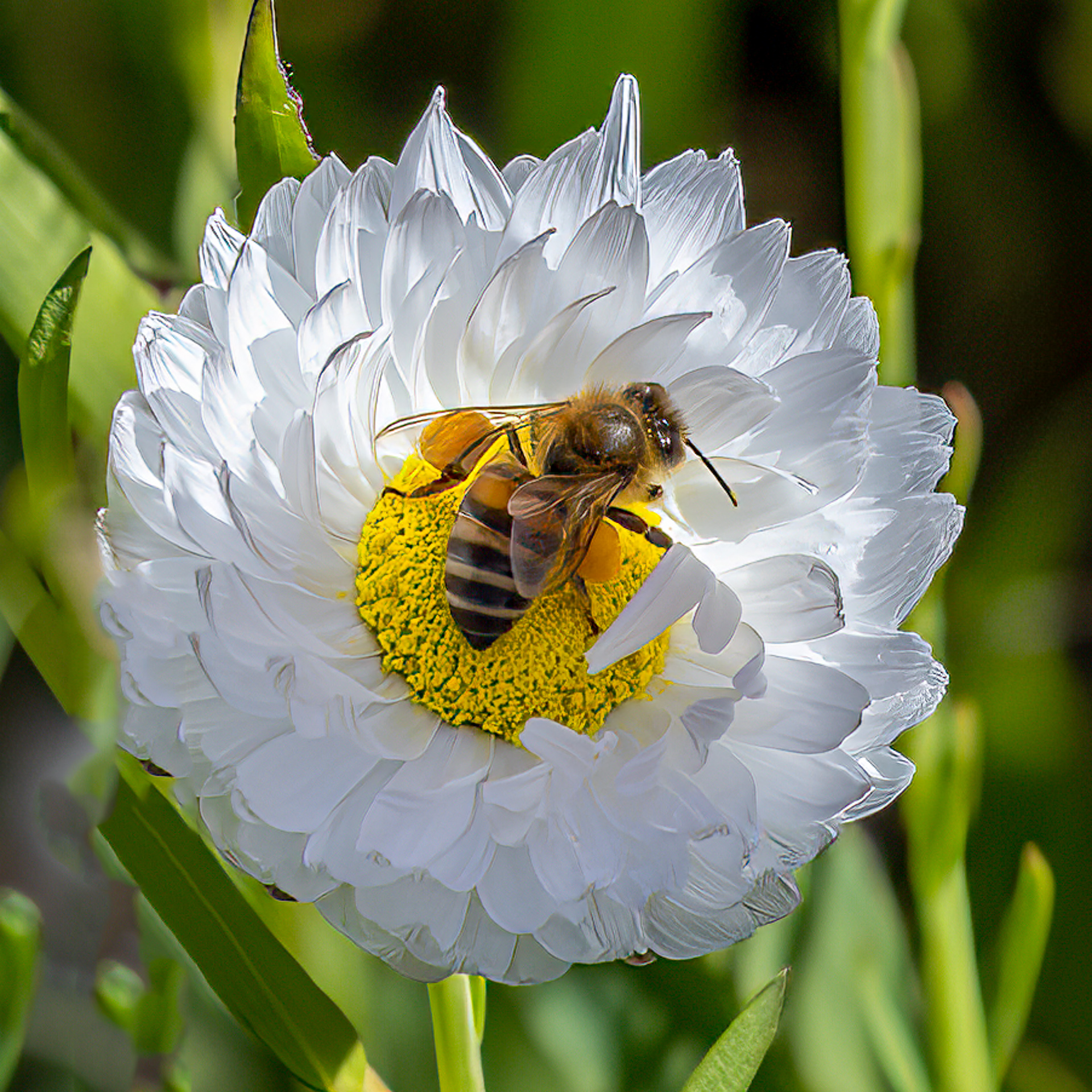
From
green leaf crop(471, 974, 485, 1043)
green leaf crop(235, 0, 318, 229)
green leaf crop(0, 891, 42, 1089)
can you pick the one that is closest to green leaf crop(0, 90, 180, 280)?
green leaf crop(235, 0, 318, 229)

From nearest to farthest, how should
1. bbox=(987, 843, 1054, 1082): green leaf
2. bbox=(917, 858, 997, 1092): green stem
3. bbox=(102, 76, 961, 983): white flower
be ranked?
1. bbox=(102, 76, 961, 983): white flower
2. bbox=(987, 843, 1054, 1082): green leaf
3. bbox=(917, 858, 997, 1092): green stem

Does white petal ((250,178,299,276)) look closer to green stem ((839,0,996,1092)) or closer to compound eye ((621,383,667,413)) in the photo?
compound eye ((621,383,667,413))

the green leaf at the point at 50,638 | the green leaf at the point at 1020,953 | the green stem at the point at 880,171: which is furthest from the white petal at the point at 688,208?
the green leaf at the point at 1020,953

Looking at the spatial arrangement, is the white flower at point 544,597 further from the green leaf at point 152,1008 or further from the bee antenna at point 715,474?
the green leaf at point 152,1008

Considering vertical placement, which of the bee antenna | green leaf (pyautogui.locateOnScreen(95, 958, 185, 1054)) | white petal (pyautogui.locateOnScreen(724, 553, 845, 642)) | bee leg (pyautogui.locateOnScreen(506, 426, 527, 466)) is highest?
bee leg (pyautogui.locateOnScreen(506, 426, 527, 466))

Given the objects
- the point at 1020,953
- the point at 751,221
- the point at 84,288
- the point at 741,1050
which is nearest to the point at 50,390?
the point at 84,288

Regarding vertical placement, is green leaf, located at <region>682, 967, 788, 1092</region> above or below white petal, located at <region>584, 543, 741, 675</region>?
below

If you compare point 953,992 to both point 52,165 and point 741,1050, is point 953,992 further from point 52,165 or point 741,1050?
point 52,165
